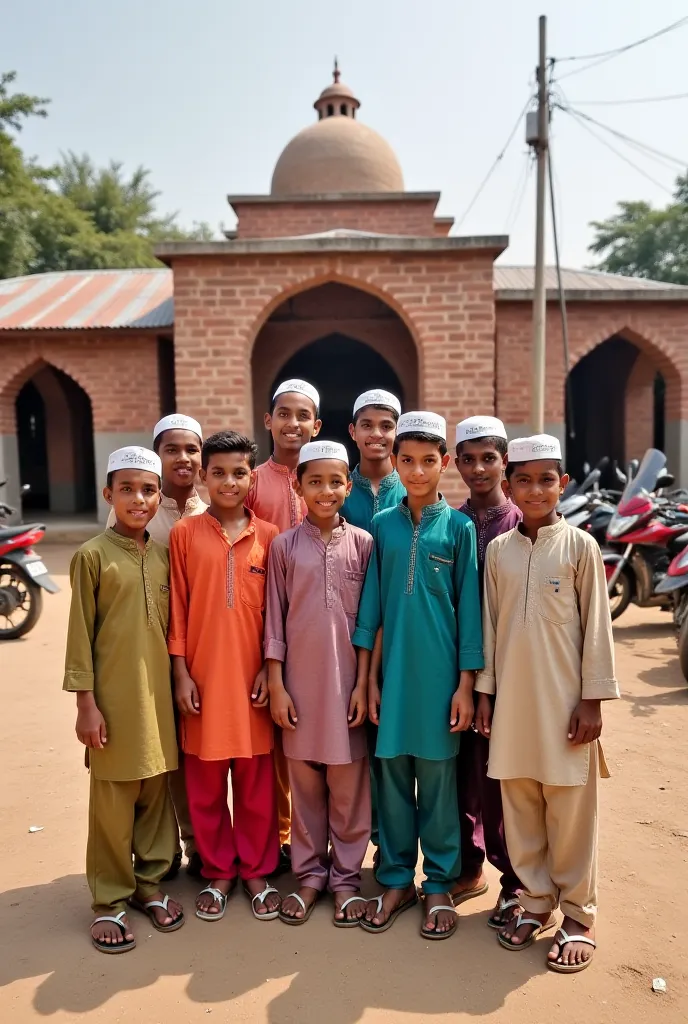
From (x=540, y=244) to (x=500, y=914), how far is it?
327 inches

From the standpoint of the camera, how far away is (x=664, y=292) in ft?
33.4

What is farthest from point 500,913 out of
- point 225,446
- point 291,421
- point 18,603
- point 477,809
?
point 18,603

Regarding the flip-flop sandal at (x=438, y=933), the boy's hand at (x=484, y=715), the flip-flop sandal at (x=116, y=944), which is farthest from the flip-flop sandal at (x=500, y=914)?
the flip-flop sandal at (x=116, y=944)

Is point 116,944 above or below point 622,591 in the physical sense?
below

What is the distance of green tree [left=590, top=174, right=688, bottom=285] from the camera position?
2245 centimetres

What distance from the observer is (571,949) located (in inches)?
83.2

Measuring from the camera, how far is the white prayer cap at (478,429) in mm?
2484

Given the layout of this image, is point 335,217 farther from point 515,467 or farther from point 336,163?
point 515,467

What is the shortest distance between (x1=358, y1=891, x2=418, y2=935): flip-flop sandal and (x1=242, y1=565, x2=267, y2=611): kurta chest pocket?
103 cm

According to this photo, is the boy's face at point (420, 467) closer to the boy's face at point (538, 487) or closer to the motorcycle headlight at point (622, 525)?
the boy's face at point (538, 487)

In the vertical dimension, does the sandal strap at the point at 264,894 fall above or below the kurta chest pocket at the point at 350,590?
below

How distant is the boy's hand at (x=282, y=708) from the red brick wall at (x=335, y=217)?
448 inches

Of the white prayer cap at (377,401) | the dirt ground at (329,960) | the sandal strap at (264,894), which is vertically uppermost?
the white prayer cap at (377,401)

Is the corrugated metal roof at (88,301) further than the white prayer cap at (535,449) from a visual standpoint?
Yes
